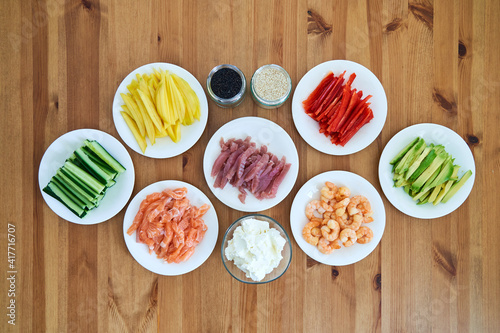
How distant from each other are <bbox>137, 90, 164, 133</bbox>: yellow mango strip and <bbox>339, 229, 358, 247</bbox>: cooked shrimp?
126cm

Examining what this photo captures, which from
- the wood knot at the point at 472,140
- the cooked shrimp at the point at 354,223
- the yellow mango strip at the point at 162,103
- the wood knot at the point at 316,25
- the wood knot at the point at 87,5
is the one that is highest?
the wood knot at the point at 87,5

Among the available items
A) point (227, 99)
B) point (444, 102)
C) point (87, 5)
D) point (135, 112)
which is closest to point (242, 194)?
point (227, 99)

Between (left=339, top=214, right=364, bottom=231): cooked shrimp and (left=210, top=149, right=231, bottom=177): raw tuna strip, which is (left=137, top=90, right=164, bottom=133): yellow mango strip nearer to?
(left=210, top=149, right=231, bottom=177): raw tuna strip

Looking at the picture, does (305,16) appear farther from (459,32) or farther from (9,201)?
(9,201)

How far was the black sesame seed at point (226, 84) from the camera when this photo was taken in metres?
2.12

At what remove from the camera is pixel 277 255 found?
2064mm

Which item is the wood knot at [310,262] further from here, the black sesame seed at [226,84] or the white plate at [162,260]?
the black sesame seed at [226,84]

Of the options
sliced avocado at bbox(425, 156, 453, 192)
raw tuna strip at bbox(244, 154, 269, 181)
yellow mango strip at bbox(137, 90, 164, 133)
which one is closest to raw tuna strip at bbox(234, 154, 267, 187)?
raw tuna strip at bbox(244, 154, 269, 181)

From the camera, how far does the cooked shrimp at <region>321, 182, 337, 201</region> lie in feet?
7.16

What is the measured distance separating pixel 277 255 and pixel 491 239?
1458mm

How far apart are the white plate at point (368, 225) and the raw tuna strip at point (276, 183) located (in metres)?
0.14

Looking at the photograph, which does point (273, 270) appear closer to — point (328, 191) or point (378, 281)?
point (328, 191)

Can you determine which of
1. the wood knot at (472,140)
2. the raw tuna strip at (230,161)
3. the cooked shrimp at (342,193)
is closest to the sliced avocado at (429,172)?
the wood knot at (472,140)

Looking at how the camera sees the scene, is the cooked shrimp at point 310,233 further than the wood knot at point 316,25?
No
